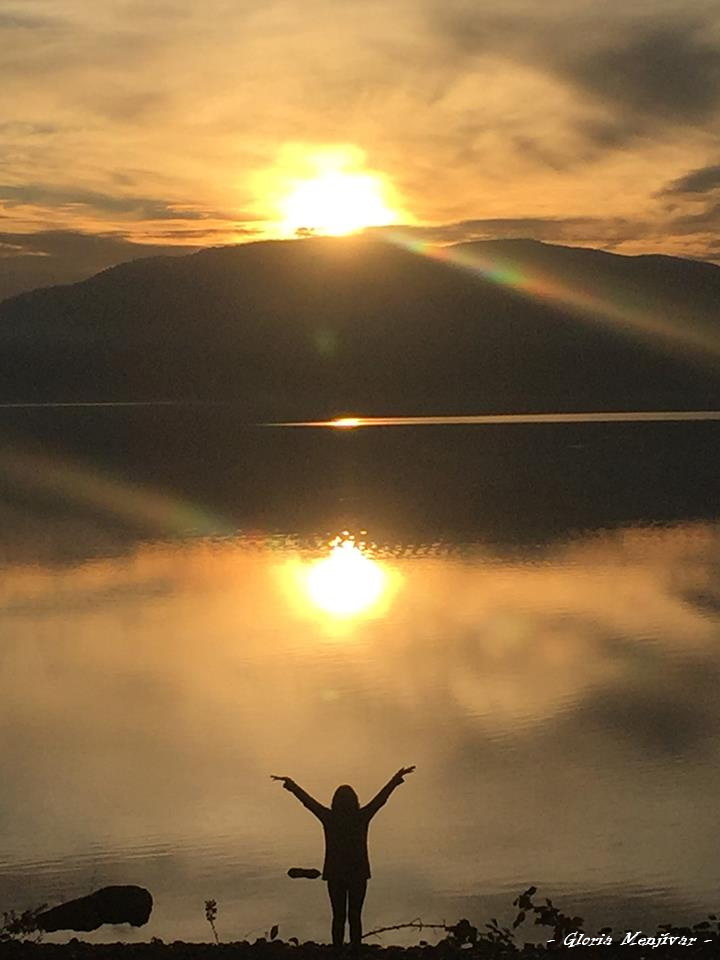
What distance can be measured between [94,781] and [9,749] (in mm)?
2096

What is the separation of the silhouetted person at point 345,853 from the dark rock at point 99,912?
2.49 metres

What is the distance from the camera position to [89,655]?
28.4m

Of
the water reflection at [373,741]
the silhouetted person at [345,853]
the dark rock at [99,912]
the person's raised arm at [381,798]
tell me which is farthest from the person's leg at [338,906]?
the dark rock at [99,912]

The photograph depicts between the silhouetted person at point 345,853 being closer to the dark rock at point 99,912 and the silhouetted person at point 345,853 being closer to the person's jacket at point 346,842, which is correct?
the person's jacket at point 346,842

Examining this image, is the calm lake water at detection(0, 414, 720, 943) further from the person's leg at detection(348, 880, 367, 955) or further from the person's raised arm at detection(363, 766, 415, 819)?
the person's raised arm at detection(363, 766, 415, 819)

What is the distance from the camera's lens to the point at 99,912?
13922 mm

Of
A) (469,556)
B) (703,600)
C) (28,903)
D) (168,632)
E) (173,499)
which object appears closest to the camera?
(28,903)

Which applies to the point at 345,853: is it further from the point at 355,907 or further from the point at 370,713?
the point at 370,713

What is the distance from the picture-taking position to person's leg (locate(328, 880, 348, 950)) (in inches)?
484

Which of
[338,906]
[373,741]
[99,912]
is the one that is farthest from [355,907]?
[373,741]

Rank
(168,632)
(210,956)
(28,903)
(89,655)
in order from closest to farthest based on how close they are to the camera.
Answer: (210,956), (28,903), (89,655), (168,632)

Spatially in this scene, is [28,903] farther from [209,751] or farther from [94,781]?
[209,751]

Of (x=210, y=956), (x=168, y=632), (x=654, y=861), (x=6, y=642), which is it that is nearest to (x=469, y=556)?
(x=168, y=632)

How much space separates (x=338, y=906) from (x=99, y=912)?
2.66 meters
